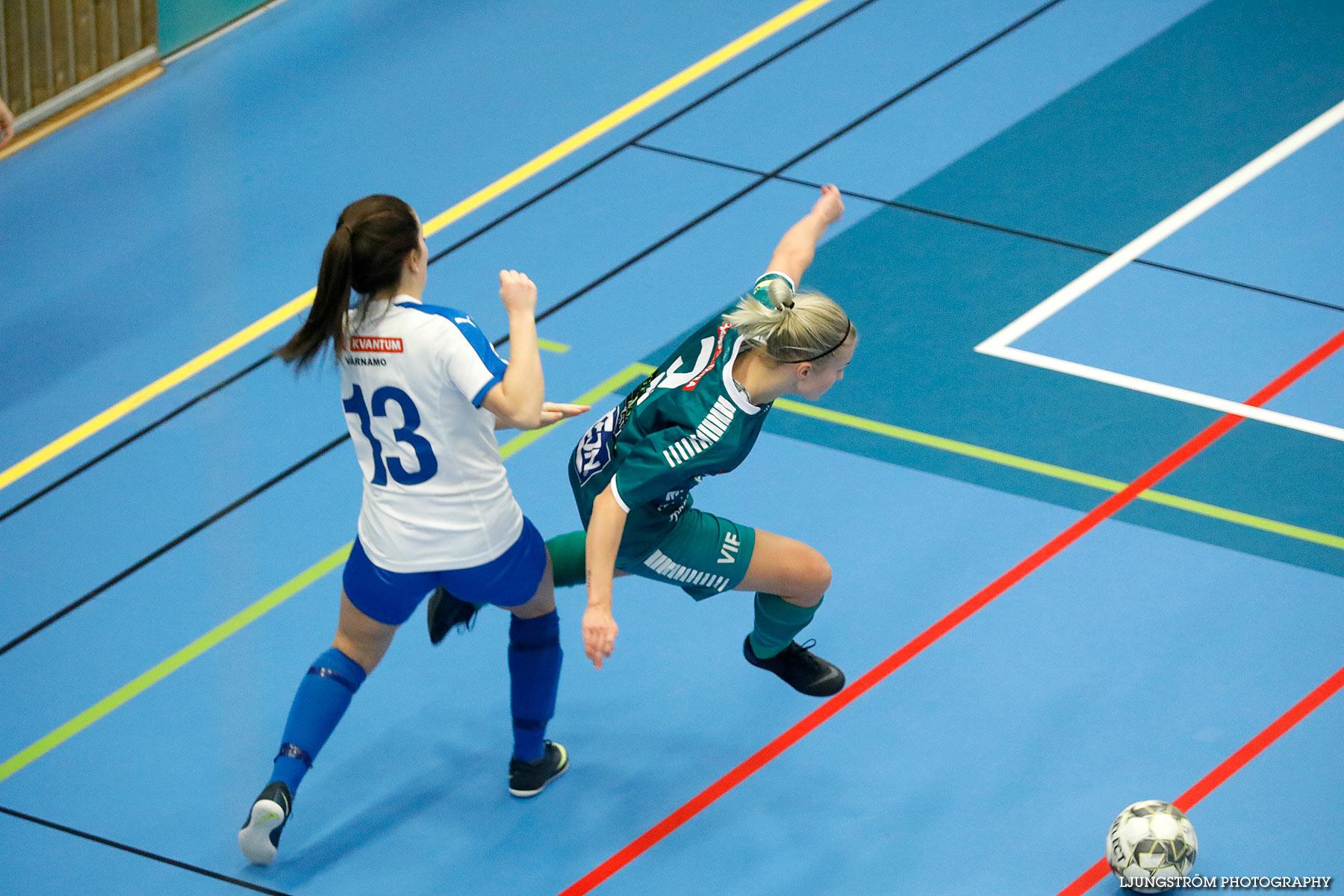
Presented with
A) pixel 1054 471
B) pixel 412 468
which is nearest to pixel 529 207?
pixel 1054 471

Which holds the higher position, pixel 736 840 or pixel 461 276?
pixel 461 276


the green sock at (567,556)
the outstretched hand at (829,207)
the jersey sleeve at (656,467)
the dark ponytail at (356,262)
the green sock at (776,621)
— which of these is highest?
the dark ponytail at (356,262)

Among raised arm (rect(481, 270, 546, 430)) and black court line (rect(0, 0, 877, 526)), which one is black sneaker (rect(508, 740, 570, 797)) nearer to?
raised arm (rect(481, 270, 546, 430))

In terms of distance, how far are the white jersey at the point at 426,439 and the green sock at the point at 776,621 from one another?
91 centimetres

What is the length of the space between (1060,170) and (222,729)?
5.24 meters

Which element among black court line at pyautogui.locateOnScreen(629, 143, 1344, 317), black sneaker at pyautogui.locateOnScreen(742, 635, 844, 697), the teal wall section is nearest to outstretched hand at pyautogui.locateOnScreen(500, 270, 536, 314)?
black sneaker at pyautogui.locateOnScreen(742, 635, 844, 697)

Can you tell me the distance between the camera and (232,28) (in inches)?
445

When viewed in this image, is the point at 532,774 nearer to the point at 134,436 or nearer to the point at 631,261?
the point at 134,436

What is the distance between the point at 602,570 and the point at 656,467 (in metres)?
0.33

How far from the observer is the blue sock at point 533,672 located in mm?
5574

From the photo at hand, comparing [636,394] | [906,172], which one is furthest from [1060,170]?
[636,394]

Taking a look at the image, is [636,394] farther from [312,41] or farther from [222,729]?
[312,41]

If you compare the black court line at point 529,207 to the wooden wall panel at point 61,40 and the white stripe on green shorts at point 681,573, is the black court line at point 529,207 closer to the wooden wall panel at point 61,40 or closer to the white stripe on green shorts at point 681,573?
the white stripe on green shorts at point 681,573

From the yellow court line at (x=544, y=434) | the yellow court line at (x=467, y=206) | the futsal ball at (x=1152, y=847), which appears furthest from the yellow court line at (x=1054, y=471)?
the yellow court line at (x=467, y=206)
